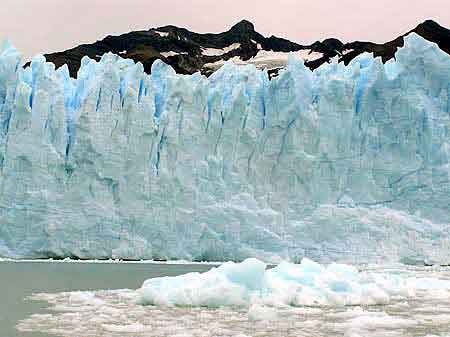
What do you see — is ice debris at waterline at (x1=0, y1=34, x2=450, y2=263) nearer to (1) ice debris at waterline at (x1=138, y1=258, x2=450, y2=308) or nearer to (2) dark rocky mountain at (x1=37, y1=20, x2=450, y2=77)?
(1) ice debris at waterline at (x1=138, y1=258, x2=450, y2=308)

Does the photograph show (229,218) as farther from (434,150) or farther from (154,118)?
(434,150)

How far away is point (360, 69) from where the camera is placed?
75.6 ft

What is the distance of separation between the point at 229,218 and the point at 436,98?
7.51m

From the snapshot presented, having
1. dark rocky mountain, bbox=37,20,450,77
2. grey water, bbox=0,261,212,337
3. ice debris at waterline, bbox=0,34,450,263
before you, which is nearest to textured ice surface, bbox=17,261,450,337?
grey water, bbox=0,261,212,337

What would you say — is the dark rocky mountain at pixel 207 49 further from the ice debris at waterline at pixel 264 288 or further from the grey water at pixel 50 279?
the ice debris at waterline at pixel 264 288

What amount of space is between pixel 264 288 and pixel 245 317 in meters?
1.91

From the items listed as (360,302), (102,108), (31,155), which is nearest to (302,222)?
(102,108)

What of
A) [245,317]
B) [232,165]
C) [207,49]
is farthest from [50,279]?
[207,49]

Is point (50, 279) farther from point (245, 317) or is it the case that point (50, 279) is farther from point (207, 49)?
point (207, 49)

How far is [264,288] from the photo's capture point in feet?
35.8

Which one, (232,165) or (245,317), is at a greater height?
(232,165)

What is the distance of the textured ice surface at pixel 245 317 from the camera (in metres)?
7.80

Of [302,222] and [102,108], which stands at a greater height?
[102,108]

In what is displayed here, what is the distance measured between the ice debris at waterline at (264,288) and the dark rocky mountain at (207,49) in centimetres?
3875
